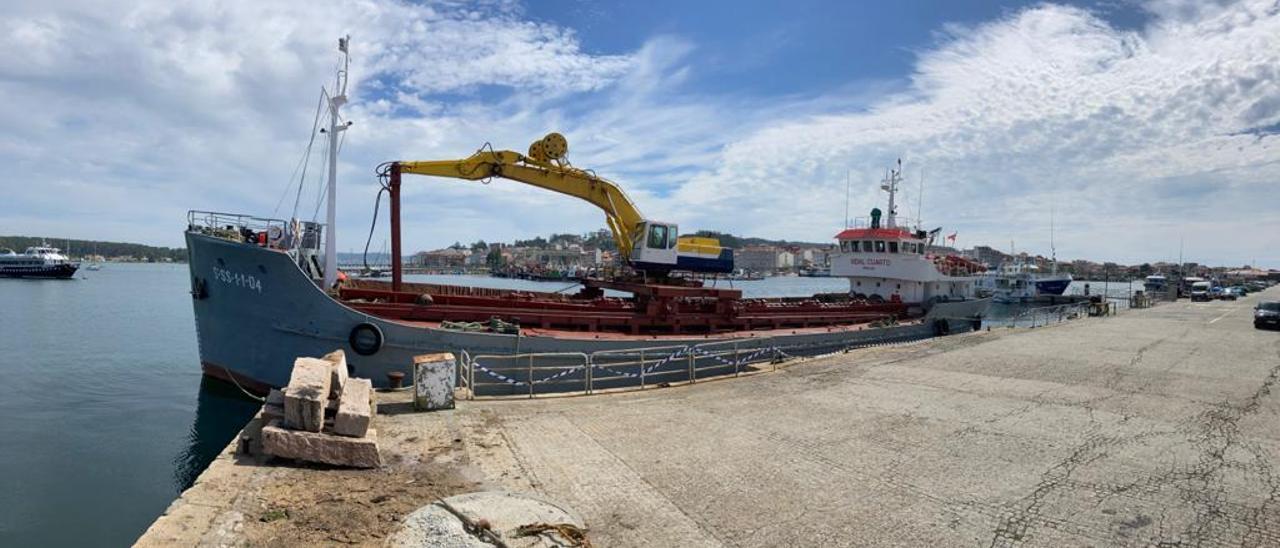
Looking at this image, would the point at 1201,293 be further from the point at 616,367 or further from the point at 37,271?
the point at 37,271

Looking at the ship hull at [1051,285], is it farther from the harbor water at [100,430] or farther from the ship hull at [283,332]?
the harbor water at [100,430]

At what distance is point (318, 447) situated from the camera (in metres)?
6.35

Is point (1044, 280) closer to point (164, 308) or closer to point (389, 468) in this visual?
point (389, 468)

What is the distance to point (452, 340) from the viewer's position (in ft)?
41.7

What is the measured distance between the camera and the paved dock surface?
207 inches

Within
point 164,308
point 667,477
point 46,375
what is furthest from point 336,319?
point 164,308

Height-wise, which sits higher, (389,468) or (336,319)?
(336,319)

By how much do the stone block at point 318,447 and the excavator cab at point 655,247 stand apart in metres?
11.2

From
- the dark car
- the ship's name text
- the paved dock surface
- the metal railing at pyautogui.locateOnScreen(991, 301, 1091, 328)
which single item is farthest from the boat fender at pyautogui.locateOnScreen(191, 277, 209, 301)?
the dark car

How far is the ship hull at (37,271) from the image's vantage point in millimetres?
71188

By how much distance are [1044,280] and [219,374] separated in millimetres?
70577

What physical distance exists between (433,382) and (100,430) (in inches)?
356

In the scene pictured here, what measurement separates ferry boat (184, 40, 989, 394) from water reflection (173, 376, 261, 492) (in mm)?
808

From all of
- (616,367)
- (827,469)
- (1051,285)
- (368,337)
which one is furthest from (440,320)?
(1051,285)
